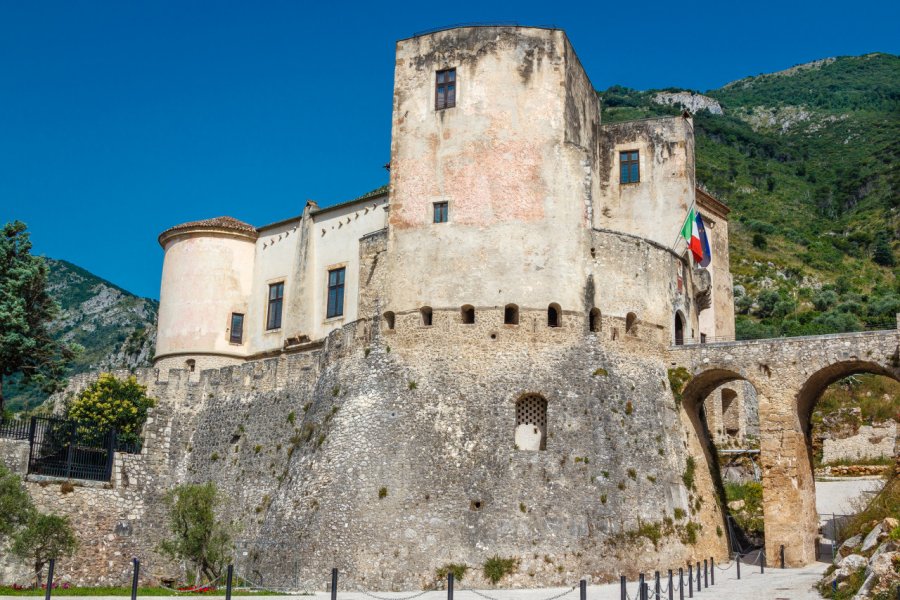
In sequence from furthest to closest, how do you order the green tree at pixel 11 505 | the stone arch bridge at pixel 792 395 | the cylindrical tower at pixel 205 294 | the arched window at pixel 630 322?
the cylindrical tower at pixel 205 294 → the arched window at pixel 630 322 → the stone arch bridge at pixel 792 395 → the green tree at pixel 11 505

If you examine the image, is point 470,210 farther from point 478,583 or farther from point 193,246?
point 193,246

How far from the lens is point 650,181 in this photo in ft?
118

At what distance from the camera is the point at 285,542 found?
28750 millimetres

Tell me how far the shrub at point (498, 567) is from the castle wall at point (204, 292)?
18924 mm

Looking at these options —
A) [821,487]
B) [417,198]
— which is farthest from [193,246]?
[821,487]

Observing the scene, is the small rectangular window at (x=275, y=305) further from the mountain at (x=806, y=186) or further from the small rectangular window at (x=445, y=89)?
the mountain at (x=806, y=186)

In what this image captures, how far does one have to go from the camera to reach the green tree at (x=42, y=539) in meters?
26.0

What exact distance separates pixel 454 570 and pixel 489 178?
12536mm

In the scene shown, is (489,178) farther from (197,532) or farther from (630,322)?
(197,532)

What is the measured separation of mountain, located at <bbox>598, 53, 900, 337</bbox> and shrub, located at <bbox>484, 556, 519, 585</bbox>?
37163 mm

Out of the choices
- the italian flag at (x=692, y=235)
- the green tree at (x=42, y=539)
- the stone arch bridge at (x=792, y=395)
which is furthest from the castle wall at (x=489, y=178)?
the green tree at (x=42, y=539)

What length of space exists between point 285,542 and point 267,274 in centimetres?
1600

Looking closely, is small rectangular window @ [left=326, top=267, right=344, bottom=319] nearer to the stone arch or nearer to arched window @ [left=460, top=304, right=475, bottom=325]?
arched window @ [left=460, top=304, right=475, bottom=325]

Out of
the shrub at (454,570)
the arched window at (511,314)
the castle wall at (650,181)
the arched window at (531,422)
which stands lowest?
the shrub at (454,570)
